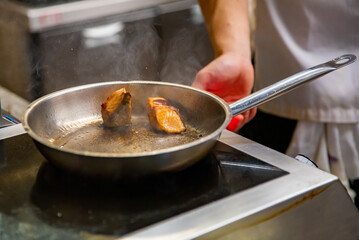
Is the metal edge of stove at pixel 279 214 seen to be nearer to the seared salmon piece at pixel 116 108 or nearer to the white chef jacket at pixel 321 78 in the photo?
the seared salmon piece at pixel 116 108

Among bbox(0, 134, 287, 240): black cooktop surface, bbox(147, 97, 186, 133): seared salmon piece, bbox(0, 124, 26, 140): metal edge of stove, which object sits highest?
bbox(147, 97, 186, 133): seared salmon piece

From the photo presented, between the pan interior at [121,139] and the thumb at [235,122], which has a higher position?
the pan interior at [121,139]

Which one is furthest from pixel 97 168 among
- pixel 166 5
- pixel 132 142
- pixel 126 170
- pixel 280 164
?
pixel 166 5

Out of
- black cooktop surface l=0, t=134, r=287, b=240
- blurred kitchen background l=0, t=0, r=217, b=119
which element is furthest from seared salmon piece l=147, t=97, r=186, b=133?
blurred kitchen background l=0, t=0, r=217, b=119

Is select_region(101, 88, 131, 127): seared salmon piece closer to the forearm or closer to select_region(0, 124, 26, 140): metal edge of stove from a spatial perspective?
select_region(0, 124, 26, 140): metal edge of stove

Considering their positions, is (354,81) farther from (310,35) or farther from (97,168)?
(97,168)

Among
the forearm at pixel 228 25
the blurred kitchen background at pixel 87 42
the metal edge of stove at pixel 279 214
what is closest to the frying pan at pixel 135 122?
the metal edge of stove at pixel 279 214
